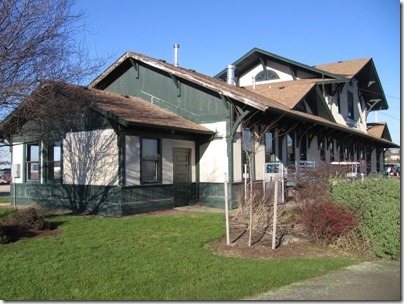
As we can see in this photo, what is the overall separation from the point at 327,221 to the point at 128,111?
769cm

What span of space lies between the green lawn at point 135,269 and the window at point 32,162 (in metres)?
7.45

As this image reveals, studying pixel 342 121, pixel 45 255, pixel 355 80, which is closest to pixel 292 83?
pixel 342 121

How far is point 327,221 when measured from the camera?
332 inches

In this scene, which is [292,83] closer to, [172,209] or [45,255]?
[172,209]

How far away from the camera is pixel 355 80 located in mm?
28594

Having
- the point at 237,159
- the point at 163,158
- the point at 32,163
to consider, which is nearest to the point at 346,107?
the point at 237,159

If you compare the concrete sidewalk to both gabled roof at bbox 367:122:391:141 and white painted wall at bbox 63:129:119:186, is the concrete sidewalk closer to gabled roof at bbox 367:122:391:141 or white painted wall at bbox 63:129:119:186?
white painted wall at bbox 63:129:119:186

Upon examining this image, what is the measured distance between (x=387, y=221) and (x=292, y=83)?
53.4ft

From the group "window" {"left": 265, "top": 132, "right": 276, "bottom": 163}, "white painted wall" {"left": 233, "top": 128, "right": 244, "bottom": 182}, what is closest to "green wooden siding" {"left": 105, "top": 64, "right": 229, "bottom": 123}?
"white painted wall" {"left": 233, "top": 128, "right": 244, "bottom": 182}

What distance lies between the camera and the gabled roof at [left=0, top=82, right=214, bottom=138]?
37.1ft

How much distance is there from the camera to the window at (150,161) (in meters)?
13.7

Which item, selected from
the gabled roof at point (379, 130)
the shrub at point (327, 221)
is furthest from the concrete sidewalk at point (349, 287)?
the gabled roof at point (379, 130)

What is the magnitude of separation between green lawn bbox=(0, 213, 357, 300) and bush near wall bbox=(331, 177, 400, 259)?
2.72ft

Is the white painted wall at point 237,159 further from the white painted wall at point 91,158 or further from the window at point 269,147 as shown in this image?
the white painted wall at point 91,158
